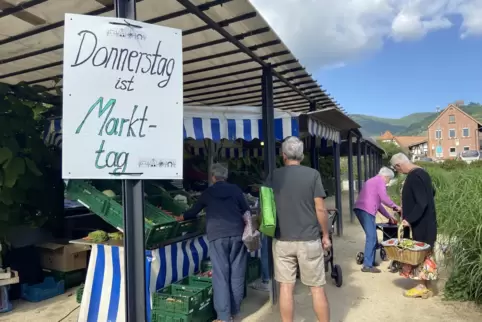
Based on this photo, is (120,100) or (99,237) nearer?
(120,100)

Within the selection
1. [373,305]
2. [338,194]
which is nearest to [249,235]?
[373,305]

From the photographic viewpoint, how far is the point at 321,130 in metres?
5.89

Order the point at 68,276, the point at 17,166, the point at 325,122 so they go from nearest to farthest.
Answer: the point at 17,166 < the point at 68,276 < the point at 325,122

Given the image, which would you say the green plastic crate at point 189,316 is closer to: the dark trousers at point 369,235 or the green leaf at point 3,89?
the dark trousers at point 369,235

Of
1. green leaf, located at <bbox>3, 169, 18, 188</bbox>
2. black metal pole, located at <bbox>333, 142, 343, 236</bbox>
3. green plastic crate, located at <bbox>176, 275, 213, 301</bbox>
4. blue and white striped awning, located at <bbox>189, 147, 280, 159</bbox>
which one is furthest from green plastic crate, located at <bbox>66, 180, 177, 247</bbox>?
blue and white striped awning, located at <bbox>189, 147, 280, 159</bbox>

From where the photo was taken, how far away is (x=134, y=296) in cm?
225

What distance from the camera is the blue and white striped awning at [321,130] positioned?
5.14m

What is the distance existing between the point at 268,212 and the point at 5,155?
3.05 meters

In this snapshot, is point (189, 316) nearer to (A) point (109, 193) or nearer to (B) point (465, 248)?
(A) point (109, 193)

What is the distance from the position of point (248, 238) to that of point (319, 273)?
0.82 m

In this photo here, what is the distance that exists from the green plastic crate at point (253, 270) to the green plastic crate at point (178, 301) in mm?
1237

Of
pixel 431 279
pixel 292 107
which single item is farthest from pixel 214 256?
pixel 292 107

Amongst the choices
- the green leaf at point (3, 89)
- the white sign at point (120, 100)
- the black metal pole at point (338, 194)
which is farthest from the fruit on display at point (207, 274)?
the black metal pole at point (338, 194)

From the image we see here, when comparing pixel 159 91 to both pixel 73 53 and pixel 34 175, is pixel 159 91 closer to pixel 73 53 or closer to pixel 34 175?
pixel 73 53
